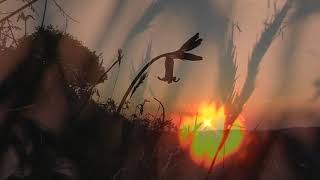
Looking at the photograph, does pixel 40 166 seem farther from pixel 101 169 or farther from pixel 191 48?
pixel 191 48

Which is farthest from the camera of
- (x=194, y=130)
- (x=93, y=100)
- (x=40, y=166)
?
(x=93, y=100)

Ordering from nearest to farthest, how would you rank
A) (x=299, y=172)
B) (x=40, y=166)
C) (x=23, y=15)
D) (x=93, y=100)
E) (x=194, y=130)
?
(x=23, y=15)
(x=40, y=166)
(x=194, y=130)
(x=93, y=100)
(x=299, y=172)

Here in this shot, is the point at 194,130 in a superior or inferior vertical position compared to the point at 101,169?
superior

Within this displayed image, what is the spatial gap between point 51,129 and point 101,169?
2.99ft

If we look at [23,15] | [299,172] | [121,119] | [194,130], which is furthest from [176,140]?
A: [299,172]

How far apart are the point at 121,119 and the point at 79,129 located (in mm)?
563

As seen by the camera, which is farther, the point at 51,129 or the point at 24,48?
the point at 24,48

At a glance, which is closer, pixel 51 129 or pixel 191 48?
pixel 191 48

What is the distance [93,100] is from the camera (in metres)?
8.30

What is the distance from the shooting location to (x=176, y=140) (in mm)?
7039

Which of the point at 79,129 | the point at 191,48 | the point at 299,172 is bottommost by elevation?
the point at 299,172

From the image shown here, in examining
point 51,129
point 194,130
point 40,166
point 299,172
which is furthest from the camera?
point 299,172

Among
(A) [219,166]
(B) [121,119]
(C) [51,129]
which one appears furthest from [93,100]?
(A) [219,166]

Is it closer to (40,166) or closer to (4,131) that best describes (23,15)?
(4,131)
